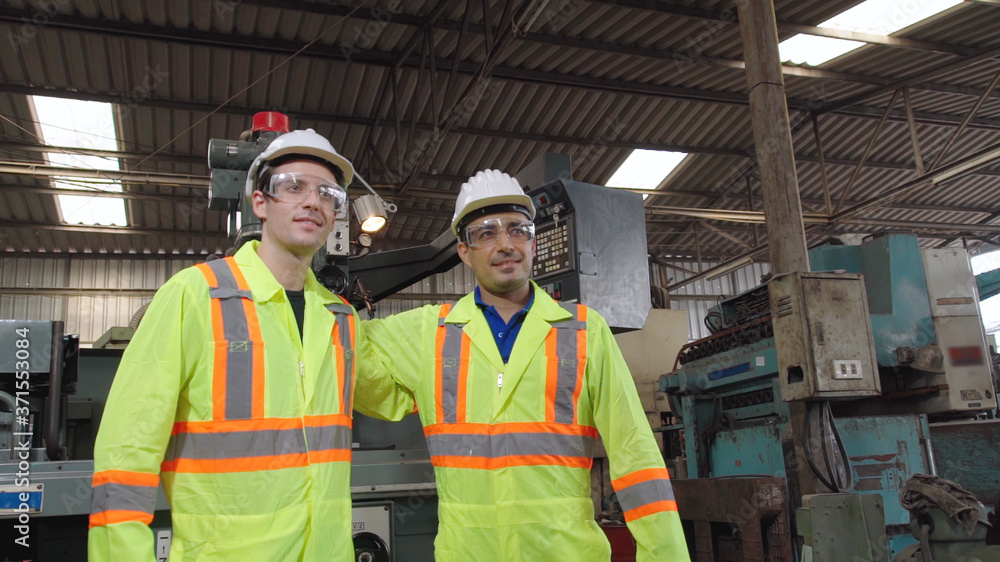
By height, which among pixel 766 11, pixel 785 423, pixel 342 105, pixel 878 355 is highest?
pixel 342 105

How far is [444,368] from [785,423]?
14.3 ft

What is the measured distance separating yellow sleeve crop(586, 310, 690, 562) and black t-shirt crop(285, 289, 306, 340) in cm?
85

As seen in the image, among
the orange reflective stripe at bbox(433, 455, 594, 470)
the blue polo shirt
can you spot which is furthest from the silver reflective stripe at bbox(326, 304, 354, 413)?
the blue polo shirt

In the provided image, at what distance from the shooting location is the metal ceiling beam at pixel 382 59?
275 inches

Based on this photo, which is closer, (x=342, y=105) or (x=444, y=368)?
(x=444, y=368)

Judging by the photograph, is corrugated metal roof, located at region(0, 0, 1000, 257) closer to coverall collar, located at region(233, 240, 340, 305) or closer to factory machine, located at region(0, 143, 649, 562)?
factory machine, located at region(0, 143, 649, 562)

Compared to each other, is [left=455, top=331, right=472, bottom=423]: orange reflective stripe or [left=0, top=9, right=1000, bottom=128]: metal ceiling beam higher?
[left=0, top=9, right=1000, bottom=128]: metal ceiling beam

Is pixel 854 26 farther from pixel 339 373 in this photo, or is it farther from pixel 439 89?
pixel 339 373

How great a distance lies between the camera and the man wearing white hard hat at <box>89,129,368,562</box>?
1.60 m

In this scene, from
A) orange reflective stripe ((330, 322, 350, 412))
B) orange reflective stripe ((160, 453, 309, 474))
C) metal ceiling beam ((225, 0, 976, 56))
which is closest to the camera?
orange reflective stripe ((160, 453, 309, 474))

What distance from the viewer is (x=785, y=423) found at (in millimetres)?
5738

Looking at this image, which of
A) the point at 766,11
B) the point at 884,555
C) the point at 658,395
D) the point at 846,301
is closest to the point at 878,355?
the point at 846,301

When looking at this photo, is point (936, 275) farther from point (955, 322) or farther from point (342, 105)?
point (342, 105)

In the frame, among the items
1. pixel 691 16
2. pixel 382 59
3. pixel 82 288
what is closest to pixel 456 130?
pixel 382 59
